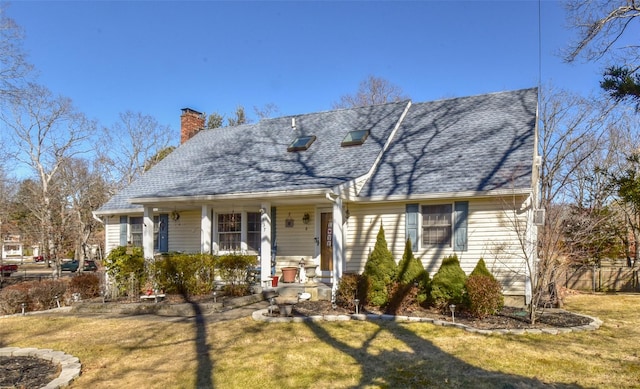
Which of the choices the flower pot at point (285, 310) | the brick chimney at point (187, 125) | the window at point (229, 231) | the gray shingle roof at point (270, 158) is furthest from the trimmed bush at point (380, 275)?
the brick chimney at point (187, 125)

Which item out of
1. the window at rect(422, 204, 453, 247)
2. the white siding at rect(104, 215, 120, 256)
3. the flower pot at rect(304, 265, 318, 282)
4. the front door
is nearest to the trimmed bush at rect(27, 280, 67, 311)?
the white siding at rect(104, 215, 120, 256)

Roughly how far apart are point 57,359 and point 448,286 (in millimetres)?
7304

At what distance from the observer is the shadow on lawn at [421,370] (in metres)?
5.40

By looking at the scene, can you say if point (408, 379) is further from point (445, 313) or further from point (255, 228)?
point (255, 228)

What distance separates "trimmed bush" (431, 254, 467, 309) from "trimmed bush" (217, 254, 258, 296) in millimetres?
4735

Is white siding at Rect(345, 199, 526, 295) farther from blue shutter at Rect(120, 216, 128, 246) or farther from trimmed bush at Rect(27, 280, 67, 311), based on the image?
blue shutter at Rect(120, 216, 128, 246)

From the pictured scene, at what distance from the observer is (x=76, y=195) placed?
3166cm

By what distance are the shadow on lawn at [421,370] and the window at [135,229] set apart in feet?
37.8

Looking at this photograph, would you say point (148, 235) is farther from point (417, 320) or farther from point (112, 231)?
point (417, 320)

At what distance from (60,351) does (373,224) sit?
306 inches

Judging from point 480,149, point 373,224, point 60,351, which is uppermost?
point 480,149

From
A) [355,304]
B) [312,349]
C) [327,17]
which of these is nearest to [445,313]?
[355,304]

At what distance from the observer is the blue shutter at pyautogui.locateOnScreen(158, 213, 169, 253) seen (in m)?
15.8

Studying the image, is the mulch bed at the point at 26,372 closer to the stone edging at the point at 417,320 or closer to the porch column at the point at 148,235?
the stone edging at the point at 417,320
